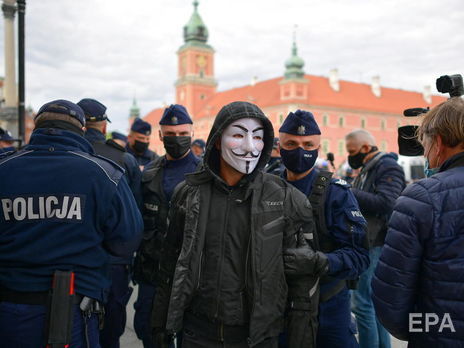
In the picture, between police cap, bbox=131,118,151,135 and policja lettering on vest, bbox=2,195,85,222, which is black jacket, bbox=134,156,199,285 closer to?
policja lettering on vest, bbox=2,195,85,222

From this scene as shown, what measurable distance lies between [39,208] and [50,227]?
12cm

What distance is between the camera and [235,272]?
230cm

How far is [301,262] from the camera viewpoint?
2.33 m

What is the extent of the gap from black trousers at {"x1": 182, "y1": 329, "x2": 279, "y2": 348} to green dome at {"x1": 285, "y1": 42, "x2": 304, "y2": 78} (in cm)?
6391

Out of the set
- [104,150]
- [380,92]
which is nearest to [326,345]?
[104,150]

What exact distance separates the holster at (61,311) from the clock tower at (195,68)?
79242 millimetres

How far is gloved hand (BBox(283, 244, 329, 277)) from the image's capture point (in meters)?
2.33

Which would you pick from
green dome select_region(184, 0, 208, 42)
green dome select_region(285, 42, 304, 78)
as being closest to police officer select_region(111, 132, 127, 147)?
green dome select_region(285, 42, 304, 78)

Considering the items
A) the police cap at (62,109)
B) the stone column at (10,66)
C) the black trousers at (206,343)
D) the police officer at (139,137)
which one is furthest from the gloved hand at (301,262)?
the stone column at (10,66)

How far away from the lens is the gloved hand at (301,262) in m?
2.33

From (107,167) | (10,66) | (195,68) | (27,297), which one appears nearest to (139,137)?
(107,167)

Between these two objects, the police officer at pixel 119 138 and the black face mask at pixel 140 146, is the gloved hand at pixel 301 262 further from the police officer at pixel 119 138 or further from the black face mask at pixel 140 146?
the police officer at pixel 119 138

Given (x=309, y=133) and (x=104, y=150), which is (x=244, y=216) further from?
(x=104, y=150)

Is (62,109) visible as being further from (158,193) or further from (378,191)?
(378,191)
